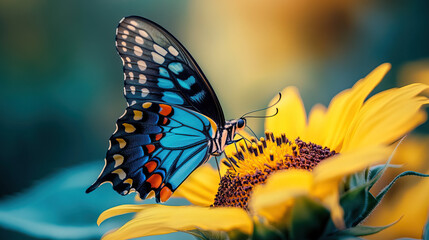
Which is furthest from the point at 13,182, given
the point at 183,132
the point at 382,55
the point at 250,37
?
the point at 382,55

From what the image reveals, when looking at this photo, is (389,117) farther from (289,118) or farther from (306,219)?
(289,118)

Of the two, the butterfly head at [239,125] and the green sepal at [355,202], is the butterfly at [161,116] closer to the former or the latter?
the butterfly head at [239,125]

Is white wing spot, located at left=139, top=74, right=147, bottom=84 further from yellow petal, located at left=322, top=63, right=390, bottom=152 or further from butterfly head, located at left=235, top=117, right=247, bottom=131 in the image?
yellow petal, located at left=322, top=63, right=390, bottom=152

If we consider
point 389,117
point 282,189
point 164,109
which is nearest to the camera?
point 282,189

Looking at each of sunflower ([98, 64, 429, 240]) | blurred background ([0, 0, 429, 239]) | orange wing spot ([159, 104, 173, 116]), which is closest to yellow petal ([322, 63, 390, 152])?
sunflower ([98, 64, 429, 240])

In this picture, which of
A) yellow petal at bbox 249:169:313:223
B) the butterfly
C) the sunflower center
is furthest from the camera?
the butterfly

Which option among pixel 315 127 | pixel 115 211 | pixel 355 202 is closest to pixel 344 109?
pixel 315 127

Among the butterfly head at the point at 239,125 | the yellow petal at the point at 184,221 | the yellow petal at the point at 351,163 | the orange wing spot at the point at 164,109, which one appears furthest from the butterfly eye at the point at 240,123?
the yellow petal at the point at 351,163
